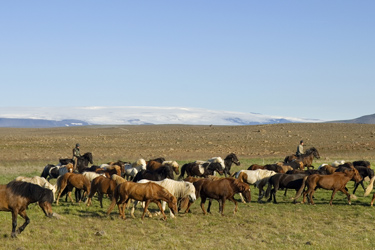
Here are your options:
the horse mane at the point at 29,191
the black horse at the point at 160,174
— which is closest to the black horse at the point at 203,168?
the black horse at the point at 160,174

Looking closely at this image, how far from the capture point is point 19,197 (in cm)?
1172

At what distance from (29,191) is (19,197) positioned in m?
0.28

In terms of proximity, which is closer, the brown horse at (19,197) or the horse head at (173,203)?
the brown horse at (19,197)

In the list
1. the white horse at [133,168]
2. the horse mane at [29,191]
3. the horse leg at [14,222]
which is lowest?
the horse leg at [14,222]

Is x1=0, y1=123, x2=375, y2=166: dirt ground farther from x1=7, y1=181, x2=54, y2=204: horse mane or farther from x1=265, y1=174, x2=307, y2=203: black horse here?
x1=7, y1=181, x2=54, y2=204: horse mane

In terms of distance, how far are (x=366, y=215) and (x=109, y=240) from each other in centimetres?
804

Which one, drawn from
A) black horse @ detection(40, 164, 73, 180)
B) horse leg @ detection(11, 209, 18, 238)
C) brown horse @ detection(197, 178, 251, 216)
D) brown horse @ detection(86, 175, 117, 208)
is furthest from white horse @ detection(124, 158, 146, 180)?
horse leg @ detection(11, 209, 18, 238)

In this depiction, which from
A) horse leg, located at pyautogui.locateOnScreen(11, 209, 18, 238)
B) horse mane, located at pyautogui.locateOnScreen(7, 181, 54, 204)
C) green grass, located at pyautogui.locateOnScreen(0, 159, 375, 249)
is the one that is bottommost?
green grass, located at pyautogui.locateOnScreen(0, 159, 375, 249)

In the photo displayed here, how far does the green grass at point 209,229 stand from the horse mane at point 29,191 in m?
0.93

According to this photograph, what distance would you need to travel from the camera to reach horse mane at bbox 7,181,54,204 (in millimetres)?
11781

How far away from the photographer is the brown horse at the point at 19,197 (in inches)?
459

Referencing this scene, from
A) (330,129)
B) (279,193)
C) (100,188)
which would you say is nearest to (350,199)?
(279,193)

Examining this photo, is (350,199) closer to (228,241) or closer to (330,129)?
(228,241)

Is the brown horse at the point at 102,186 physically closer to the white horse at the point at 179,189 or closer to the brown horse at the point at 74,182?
the brown horse at the point at 74,182
